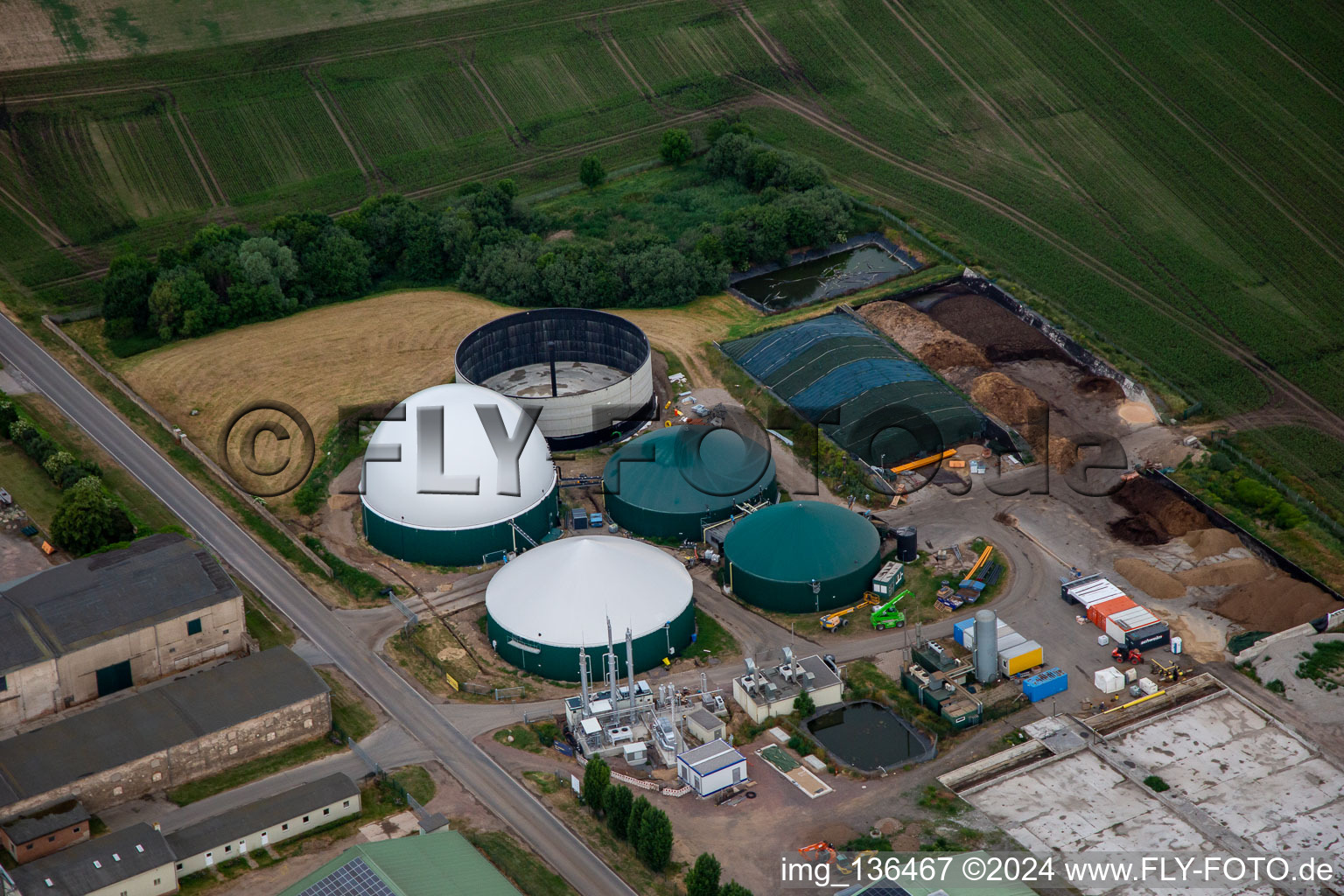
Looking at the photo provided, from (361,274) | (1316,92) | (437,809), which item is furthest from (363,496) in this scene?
(1316,92)

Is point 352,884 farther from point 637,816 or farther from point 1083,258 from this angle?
point 1083,258

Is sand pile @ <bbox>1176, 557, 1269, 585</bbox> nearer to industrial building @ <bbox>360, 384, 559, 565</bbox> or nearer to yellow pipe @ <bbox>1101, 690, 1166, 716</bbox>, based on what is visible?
yellow pipe @ <bbox>1101, 690, 1166, 716</bbox>

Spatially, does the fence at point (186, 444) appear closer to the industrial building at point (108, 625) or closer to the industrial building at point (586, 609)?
the industrial building at point (108, 625)

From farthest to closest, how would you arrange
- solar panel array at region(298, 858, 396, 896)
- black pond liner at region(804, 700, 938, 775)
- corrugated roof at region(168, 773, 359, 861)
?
black pond liner at region(804, 700, 938, 775) → corrugated roof at region(168, 773, 359, 861) → solar panel array at region(298, 858, 396, 896)

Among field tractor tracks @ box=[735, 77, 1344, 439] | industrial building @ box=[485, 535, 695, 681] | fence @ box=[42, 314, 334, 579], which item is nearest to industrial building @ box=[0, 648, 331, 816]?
industrial building @ box=[485, 535, 695, 681]

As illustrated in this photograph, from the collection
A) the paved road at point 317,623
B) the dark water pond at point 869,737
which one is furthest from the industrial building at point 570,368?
the dark water pond at point 869,737

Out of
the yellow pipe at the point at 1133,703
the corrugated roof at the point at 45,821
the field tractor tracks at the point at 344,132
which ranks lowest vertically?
the yellow pipe at the point at 1133,703
